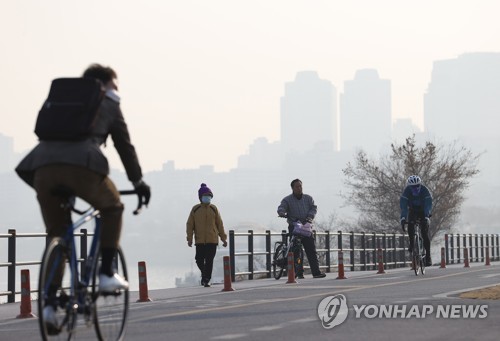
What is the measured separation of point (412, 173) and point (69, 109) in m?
70.0

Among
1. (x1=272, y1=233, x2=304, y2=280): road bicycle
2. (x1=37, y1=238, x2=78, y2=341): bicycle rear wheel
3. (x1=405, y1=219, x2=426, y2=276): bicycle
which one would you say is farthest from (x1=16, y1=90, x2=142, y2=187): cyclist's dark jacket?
(x1=272, y1=233, x2=304, y2=280): road bicycle

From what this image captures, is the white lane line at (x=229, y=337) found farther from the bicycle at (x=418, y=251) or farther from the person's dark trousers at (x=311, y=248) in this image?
the person's dark trousers at (x=311, y=248)

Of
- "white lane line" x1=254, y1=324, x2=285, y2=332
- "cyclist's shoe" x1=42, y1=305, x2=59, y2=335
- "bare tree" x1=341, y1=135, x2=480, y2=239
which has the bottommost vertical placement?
"white lane line" x1=254, y1=324, x2=285, y2=332

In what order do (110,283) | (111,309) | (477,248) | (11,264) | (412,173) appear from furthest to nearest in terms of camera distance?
(412,173) → (477,248) → (11,264) → (111,309) → (110,283)

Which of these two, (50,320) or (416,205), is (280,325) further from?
(416,205)

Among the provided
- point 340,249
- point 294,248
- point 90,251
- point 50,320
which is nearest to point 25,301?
point 90,251

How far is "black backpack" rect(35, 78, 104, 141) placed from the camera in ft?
25.8

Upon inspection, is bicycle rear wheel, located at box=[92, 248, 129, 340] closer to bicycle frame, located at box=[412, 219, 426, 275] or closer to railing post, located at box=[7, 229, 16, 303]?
railing post, located at box=[7, 229, 16, 303]

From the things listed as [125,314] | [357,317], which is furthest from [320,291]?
[125,314]

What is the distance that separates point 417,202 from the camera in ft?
76.3

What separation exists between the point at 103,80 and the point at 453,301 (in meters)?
6.48

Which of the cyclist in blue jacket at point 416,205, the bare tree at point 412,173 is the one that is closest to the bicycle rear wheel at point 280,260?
the cyclist in blue jacket at point 416,205

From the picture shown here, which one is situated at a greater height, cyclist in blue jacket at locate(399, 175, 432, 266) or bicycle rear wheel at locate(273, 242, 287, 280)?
cyclist in blue jacket at locate(399, 175, 432, 266)

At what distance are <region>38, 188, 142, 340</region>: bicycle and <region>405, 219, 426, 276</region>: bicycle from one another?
50.3 feet
